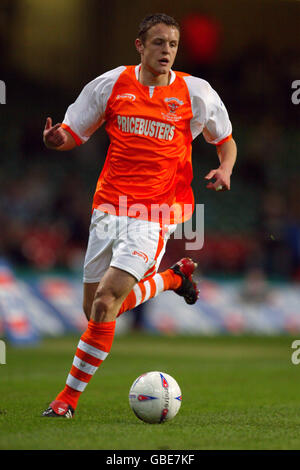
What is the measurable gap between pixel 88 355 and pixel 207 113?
2032 mm

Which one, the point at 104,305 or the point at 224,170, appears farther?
the point at 224,170

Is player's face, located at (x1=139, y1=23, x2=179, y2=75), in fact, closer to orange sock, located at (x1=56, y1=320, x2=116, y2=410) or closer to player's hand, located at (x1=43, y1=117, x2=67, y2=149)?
player's hand, located at (x1=43, y1=117, x2=67, y2=149)

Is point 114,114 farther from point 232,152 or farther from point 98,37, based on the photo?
point 98,37

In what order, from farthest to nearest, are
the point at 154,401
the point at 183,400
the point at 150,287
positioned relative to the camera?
the point at 183,400 → the point at 150,287 → the point at 154,401

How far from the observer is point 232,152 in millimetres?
6473

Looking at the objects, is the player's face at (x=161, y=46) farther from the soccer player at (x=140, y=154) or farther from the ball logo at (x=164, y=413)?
the ball logo at (x=164, y=413)

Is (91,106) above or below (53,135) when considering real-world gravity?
above

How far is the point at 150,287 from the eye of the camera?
22.0ft

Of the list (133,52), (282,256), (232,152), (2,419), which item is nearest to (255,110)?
(133,52)

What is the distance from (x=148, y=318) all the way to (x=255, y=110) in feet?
29.9

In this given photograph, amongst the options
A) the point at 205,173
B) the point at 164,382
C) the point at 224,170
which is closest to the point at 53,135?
the point at 224,170

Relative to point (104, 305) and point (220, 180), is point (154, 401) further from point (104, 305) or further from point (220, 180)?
point (220, 180)

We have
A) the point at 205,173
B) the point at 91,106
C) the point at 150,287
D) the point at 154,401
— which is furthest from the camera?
the point at 205,173

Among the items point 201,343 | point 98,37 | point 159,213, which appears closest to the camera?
point 159,213
